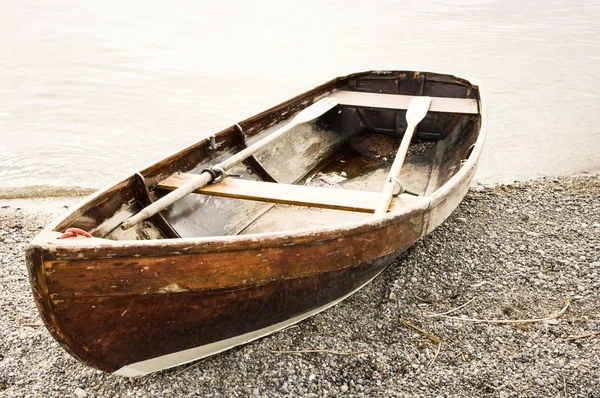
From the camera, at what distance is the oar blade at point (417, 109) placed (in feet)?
16.9

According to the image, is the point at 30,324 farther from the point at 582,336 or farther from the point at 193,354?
the point at 582,336

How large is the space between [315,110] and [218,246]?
3065 mm

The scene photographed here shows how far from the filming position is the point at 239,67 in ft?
44.9

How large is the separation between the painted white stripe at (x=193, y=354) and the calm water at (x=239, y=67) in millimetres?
4836

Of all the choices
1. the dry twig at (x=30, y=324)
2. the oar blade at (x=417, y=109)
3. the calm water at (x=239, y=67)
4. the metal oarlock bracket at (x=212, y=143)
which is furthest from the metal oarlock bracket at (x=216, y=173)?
the calm water at (x=239, y=67)

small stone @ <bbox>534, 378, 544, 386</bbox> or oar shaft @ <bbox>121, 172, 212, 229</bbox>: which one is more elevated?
oar shaft @ <bbox>121, 172, 212, 229</bbox>

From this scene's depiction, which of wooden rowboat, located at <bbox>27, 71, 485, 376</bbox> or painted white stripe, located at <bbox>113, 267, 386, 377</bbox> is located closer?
wooden rowboat, located at <bbox>27, 71, 485, 376</bbox>

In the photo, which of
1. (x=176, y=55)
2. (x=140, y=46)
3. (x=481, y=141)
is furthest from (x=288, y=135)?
(x=140, y=46)

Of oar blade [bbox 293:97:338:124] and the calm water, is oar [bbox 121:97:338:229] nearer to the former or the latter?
oar blade [bbox 293:97:338:124]

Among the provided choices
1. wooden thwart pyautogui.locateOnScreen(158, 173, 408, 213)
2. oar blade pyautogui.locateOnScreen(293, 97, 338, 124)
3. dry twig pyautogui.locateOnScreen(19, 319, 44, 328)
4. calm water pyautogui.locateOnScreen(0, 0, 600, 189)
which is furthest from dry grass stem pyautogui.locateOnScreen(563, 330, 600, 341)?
calm water pyautogui.locateOnScreen(0, 0, 600, 189)

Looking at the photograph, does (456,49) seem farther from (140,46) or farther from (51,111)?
(51,111)

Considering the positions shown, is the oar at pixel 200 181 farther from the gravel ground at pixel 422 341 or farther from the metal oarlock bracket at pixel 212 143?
the gravel ground at pixel 422 341

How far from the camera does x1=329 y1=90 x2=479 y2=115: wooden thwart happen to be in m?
5.59

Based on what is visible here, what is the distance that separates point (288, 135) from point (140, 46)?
469 inches
